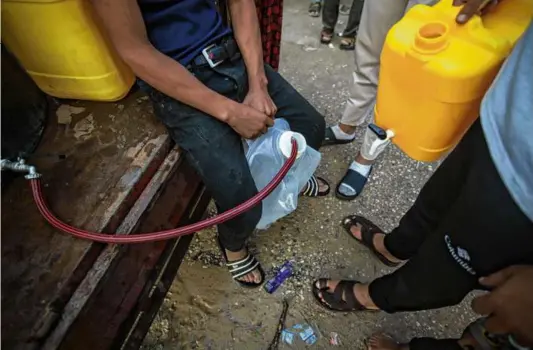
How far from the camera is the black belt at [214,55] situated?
1.22 meters

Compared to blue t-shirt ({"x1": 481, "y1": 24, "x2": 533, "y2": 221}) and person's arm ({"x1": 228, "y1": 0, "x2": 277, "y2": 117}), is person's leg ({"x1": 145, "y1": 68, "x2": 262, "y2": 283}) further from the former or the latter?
blue t-shirt ({"x1": 481, "y1": 24, "x2": 533, "y2": 221})

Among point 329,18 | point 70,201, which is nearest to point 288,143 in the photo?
point 70,201

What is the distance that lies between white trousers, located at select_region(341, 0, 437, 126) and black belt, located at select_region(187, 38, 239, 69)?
0.61 meters

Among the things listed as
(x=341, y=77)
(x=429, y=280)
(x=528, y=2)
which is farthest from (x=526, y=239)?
(x=341, y=77)

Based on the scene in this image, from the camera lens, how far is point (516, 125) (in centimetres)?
76

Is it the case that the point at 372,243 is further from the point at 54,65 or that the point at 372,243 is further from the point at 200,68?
the point at 54,65

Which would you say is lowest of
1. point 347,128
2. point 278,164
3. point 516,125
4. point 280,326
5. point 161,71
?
point 280,326

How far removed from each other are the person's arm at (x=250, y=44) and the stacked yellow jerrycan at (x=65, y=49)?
0.40 meters

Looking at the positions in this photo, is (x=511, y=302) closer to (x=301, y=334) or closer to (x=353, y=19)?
(x=301, y=334)

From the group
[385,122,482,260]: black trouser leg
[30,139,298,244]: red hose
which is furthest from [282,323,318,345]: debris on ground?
[30,139,298,244]: red hose

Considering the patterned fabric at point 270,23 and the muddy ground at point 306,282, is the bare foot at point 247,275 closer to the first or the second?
the muddy ground at point 306,282

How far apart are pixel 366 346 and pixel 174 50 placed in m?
1.23

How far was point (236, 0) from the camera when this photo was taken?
136 cm

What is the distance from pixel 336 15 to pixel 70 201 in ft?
7.23
